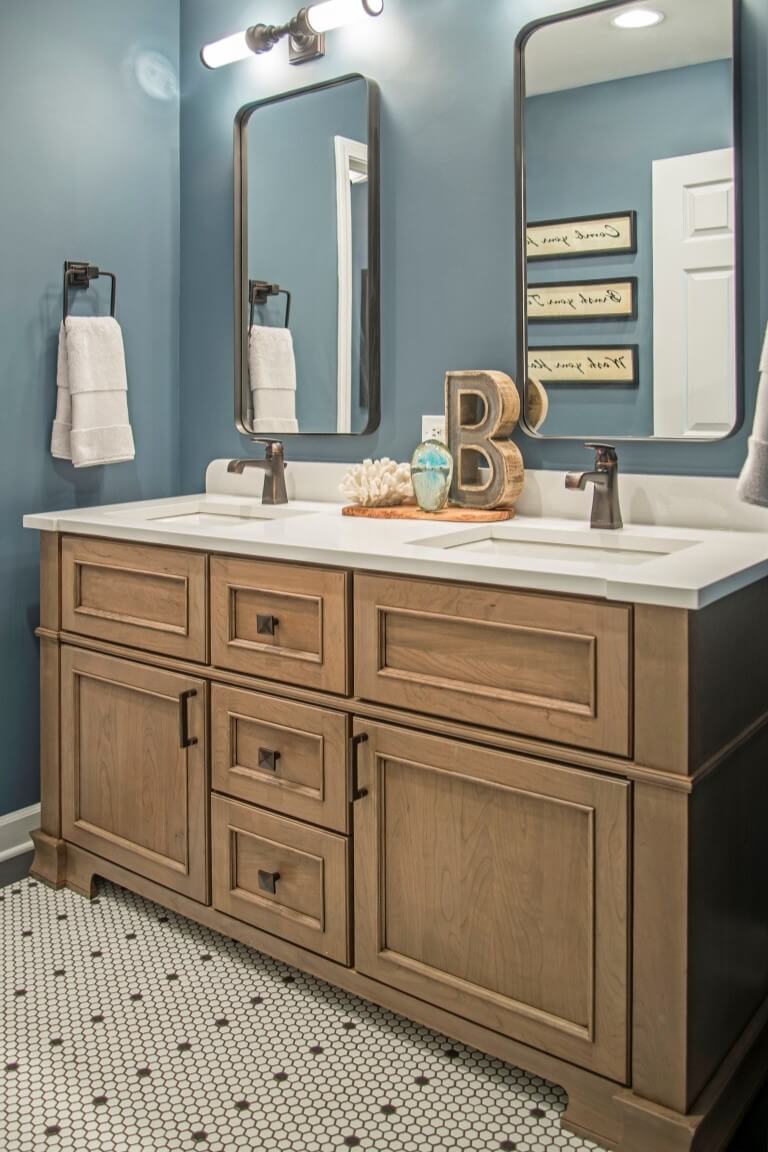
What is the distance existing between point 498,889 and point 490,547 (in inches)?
26.2

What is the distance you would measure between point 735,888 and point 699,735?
327mm

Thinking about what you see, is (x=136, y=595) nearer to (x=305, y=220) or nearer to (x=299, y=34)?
(x=305, y=220)

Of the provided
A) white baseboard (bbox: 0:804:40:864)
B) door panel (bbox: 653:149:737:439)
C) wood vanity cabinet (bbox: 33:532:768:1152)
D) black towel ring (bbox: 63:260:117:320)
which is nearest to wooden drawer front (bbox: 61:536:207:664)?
wood vanity cabinet (bbox: 33:532:768:1152)

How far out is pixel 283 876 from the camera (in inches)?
74.5

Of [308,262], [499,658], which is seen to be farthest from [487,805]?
[308,262]

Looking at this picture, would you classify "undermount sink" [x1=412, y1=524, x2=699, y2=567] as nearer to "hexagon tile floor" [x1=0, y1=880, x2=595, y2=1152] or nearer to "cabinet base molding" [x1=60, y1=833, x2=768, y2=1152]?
"cabinet base molding" [x1=60, y1=833, x2=768, y2=1152]

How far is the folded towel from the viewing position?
1331 millimetres

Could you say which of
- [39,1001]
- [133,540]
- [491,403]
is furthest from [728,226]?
[39,1001]

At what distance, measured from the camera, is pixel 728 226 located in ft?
5.99

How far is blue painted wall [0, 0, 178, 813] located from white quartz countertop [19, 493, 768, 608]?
0.25 m

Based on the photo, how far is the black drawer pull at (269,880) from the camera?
1.90m

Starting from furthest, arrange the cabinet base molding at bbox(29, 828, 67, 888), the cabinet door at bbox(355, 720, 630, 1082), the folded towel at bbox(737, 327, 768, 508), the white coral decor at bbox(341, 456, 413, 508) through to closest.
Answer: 1. the cabinet base molding at bbox(29, 828, 67, 888)
2. the white coral decor at bbox(341, 456, 413, 508)
3. the cabinet door at bbox(355, 720, 630, 1082)
4. the folded towel at bbox(737, 327, 768, 508)

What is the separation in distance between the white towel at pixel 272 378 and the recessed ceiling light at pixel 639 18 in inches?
40.0

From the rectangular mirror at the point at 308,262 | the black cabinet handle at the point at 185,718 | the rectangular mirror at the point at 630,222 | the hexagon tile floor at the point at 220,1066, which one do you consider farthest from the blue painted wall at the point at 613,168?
the hexagon tile floor at the point at 220,1066
